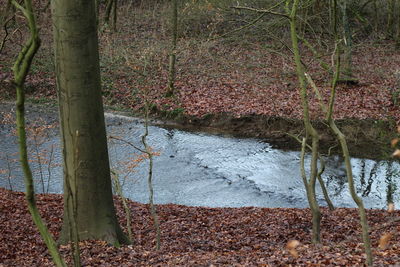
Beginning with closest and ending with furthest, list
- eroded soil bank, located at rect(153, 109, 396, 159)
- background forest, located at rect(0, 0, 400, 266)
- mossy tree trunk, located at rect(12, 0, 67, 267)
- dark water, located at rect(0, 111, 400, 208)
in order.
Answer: mossy tree trunk, located at rect(12, 0, 67, 267) < background forest, located at rect(0, 0, 400, 266) < dark water, located at rect(0, 111, 400, 208) < eroded soil bank, located at rect(153, 109, 396, 159)

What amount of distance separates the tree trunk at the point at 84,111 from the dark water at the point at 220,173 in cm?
581

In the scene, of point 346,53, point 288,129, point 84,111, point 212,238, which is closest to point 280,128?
point 288,129

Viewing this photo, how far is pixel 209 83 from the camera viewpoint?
851 inches

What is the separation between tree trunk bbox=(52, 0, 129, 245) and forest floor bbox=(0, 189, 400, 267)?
0.34 metres

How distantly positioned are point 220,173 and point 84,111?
8.39 metres

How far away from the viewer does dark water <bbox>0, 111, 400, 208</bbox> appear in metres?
12.5

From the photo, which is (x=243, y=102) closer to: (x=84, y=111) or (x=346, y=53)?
(x=346, y=53)

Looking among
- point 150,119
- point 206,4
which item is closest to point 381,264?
point 150,119

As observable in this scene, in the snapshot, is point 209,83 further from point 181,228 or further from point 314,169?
point 314,169

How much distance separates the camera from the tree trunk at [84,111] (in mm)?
6008

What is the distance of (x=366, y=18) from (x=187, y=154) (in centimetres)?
1748

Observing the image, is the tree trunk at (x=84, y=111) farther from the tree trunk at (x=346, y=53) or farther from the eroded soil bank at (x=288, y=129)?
the tree trunk at (x=346, y=53)

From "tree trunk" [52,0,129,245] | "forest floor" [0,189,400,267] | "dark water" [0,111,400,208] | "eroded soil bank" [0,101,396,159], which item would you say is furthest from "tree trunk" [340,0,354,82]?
"tree trunk" [52,0,129,245]

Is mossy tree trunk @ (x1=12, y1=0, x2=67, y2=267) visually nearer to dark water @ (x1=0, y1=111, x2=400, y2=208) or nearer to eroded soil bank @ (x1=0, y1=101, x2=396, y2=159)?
dark water @ (x1=0, y1=111, x2=400, y2=208)
